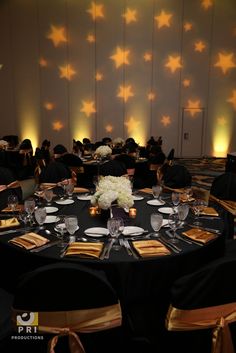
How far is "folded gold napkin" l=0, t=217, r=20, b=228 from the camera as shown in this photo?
7.57 ft

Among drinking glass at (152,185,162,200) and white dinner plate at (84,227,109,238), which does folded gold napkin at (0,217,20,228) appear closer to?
white dinner plate at (84,227,109,238)

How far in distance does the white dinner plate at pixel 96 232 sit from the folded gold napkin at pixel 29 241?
10.9 inches

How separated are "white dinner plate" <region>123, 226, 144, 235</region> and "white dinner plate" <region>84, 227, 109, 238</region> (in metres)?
0.13

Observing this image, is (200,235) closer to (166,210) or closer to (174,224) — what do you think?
(174,224)

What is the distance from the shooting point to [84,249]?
1912 millimetres

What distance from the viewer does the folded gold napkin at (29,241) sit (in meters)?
1.97

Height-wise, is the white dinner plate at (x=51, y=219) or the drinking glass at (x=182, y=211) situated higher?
the drinking glass at (x=182, y=211)

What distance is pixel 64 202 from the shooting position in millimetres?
2932

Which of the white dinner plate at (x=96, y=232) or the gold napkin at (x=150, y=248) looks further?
the white dinner plate at (x=96, y=232)

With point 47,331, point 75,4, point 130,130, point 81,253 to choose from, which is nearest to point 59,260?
point 81,253

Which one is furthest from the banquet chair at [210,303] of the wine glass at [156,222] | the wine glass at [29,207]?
the wine glass at [29,207]

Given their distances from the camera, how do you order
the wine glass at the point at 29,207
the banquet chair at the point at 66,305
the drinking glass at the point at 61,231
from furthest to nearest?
1. the wine glass at the point at 29,207
2. the drinking glass at the point at 61,231
3. the banquet chair at the point at 66,305

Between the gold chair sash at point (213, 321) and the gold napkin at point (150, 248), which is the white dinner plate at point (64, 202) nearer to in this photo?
the gold napkin at point (150, 248)

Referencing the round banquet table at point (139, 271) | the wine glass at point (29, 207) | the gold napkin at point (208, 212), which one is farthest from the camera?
the gold napkin at point (208, 212)
